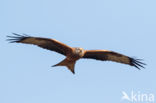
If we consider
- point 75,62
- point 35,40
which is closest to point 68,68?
point 75,62

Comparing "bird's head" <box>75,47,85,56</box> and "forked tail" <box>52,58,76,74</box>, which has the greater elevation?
"bird's head" <box>75,47,85,56</box>

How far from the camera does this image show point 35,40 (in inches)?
793

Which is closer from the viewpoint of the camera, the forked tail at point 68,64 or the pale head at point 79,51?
the pale head at point 79,51

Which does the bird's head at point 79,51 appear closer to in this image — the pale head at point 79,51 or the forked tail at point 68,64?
the pale head at point 79,51

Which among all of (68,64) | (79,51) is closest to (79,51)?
(79,51)

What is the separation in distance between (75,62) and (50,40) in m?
1.30

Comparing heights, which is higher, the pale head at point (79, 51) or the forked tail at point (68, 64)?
the pale head at point (79, 51)

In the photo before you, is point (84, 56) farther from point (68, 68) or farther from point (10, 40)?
point (10, 40)

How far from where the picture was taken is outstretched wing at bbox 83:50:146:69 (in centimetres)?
2047

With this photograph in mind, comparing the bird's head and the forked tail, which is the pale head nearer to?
the bird's head

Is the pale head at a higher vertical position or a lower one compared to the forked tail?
higher

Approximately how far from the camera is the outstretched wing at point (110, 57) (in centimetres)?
2047

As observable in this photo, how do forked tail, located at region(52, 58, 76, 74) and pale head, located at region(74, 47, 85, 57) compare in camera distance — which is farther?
forked tail, located at region(52, 58, 76, 74)

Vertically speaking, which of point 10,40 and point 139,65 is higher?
point 10,40
